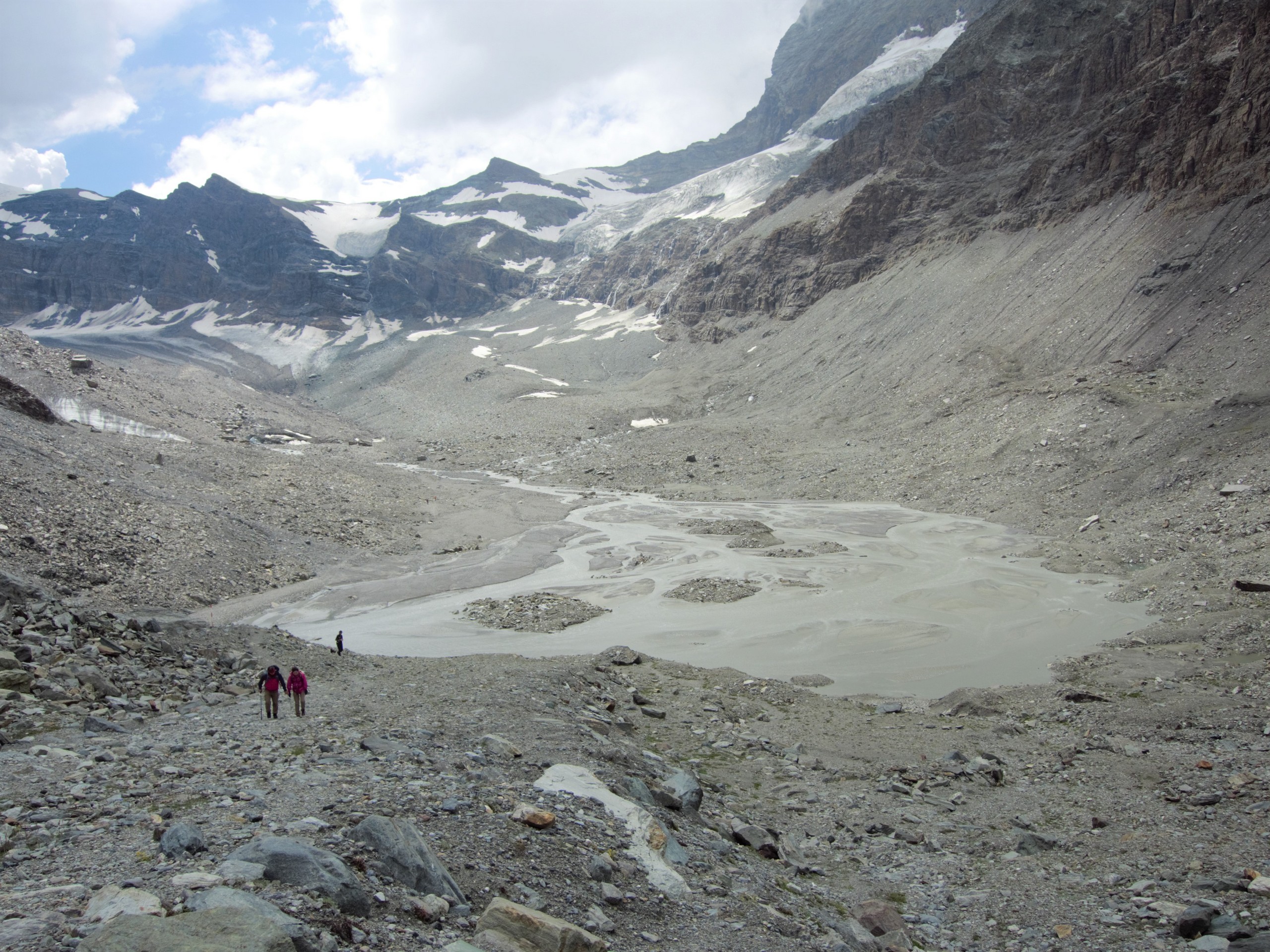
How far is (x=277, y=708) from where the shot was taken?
12.7 metres

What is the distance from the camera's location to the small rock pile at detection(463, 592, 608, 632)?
27812 millimetres

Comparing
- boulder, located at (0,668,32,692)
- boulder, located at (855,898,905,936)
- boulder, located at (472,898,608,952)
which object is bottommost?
boulder, located at (855,898,905,936)

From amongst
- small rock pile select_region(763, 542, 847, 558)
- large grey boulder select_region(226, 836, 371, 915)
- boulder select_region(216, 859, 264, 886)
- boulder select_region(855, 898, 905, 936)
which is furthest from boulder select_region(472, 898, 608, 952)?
Answer: small rock pile select_region(763, 542, 847, 558)

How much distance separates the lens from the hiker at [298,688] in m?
12.9

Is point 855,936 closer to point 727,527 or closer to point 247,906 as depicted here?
point 247,906

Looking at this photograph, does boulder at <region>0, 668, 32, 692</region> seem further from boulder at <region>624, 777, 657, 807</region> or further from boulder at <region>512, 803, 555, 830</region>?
boulder at <region>624, 777, 657, 807</region>

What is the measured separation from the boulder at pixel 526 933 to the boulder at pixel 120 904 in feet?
7.55

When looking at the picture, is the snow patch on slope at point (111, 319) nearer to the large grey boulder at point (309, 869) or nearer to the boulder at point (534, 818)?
the boulder at point (534, 818)

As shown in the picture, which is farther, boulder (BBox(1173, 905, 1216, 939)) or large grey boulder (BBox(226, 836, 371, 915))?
boulder (BBox(1173, 905, 1216, 939))

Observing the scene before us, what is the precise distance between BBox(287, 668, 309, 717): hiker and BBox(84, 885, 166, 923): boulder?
309 inches

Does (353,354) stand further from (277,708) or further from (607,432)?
(277,708)

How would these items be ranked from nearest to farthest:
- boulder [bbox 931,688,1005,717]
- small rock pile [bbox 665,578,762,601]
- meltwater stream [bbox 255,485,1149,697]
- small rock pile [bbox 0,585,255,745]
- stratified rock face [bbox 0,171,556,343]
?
1. small rock pile [bbox 0,585,255,745]
2. boulder [bbox 931,688,1005,717]
3. meltwater stream [bbox 255,485,1149,697]
4. small rock pile [bbox 665,578,762,601]
5. stratified rock face [bbox 0,171,556,343]

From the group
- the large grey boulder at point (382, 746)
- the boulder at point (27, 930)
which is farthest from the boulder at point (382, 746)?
the boulder at point (27, 930)

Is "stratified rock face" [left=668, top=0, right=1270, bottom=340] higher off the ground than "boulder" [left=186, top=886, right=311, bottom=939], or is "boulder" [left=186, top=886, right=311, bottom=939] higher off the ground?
"stratified rock face" [left=668, top=0, right=1270, bottom=340]
